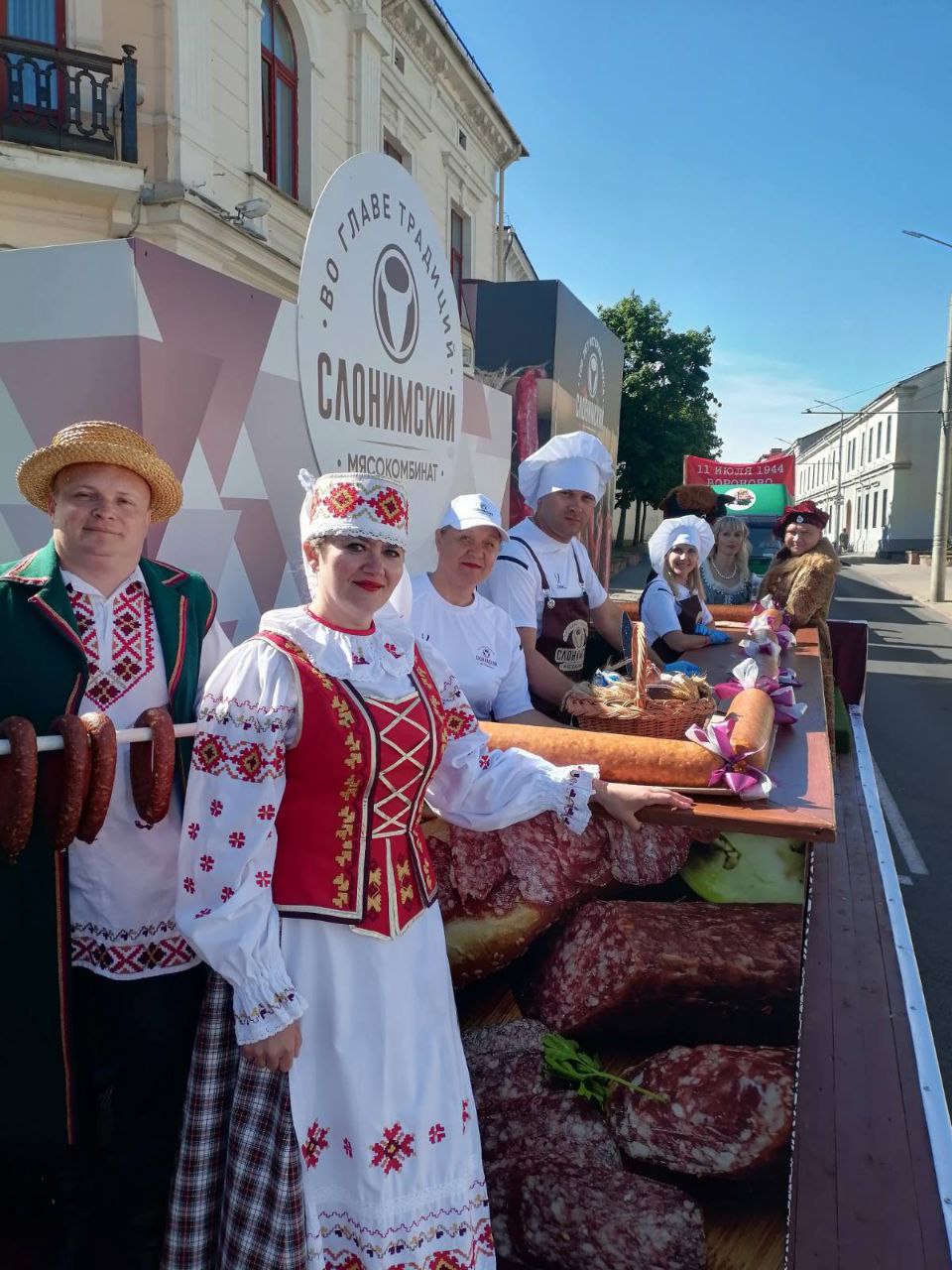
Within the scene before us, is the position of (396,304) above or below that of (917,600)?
above

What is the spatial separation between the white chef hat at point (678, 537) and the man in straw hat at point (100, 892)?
3.03 metres

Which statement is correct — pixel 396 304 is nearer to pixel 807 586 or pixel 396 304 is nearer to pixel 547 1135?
pixel 547 1135

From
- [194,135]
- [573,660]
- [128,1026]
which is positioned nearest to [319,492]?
[128,1026]

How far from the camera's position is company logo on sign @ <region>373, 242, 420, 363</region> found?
9.32ft

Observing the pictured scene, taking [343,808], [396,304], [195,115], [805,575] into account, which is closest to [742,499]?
[195,115]

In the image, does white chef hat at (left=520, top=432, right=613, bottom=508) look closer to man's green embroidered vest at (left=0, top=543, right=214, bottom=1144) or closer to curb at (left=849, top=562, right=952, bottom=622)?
man's green embroidered vest at (left=0, top=543, right=214, bottom=1144)

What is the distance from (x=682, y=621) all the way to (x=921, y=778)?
390 centimetres

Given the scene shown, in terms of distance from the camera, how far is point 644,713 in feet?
7.52

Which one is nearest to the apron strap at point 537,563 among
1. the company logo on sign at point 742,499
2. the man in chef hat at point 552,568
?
the man in chef hat at point 552,568

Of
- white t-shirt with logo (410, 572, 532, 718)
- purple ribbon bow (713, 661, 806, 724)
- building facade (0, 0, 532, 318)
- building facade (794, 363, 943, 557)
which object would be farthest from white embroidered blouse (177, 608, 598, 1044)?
building facade (794, 363, 943, 557)

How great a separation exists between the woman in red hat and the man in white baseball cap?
2.73 meters

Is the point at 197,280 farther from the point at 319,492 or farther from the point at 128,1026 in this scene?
the point at 128,1026

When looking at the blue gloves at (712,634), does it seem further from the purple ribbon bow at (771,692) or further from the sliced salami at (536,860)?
the sliced salami at (536,860)

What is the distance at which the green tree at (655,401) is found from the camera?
27.9m
